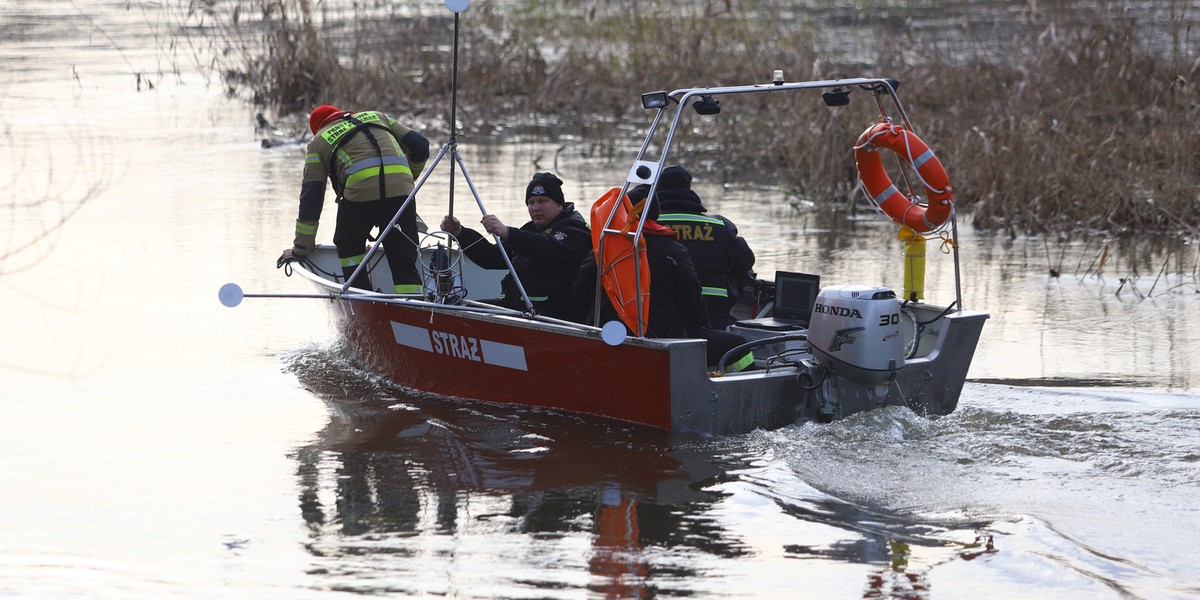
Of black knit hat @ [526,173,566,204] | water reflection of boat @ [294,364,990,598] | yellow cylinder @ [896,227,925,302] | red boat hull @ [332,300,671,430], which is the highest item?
black knit hat @ [526,173,566,204]

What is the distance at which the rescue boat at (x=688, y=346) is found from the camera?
6.71 metres

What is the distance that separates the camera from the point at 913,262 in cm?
742

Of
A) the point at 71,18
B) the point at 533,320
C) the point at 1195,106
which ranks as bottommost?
the point at 533,320

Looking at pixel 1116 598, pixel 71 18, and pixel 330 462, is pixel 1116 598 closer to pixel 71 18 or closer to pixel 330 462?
pixel 330 462

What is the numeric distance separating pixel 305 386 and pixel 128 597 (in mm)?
3162

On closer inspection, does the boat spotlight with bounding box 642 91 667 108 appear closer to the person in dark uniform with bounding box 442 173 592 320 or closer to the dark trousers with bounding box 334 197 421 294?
the person in dark uniform with bounding box 442 173 592 320

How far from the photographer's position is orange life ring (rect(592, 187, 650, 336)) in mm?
6758

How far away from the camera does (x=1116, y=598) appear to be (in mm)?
5051

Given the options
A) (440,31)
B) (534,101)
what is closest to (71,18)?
(440,31)

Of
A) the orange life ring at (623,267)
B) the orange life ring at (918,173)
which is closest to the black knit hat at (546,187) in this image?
the orange life ring at (623,267)

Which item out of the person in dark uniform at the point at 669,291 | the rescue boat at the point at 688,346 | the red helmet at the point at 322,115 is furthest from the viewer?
the red helmet at the point at 322,115

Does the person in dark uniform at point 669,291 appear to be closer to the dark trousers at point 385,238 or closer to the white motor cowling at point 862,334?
the white motor cowling at point 862,334

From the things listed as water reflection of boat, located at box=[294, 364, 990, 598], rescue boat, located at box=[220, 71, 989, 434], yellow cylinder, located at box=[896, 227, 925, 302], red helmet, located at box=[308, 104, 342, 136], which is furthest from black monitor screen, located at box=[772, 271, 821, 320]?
red helmet, located at box=[308, 104, 342, 136]

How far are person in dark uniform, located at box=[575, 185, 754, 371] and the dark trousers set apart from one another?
1.84 m
